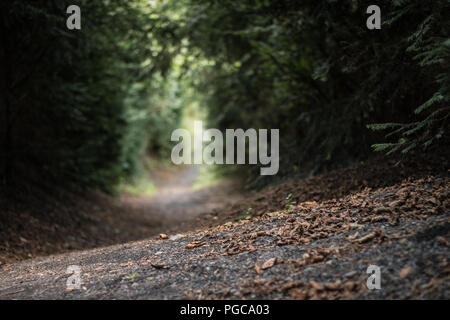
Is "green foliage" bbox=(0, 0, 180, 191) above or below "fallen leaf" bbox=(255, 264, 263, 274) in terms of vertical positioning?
above

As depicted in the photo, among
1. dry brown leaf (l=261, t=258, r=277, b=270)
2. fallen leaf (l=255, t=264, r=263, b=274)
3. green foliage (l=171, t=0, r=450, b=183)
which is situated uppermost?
green foliage (l=171, t=0, r=450, b=183)

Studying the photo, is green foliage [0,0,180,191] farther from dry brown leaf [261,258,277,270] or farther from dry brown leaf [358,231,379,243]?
dry brown leaf [358,231,379,243]

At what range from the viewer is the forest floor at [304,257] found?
2.44 meters

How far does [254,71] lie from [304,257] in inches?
241

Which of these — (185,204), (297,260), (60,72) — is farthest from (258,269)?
(185,204)

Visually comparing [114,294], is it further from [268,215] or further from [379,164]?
[379,164]

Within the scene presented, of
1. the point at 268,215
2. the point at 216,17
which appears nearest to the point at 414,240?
the point at 268,215

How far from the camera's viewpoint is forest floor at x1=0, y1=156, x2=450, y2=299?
2436mm

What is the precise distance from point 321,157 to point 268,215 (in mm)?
2305

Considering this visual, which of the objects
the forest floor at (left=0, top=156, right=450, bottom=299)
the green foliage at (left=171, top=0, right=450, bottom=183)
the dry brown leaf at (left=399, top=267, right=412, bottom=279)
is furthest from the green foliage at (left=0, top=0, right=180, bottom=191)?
the dry brown leaf at (left=399, top=267, right=412, bottom=279)

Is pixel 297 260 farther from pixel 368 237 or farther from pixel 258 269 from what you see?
pixel 368 237

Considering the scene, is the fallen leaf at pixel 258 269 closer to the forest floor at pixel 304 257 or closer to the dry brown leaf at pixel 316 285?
the forest floor at pixel 304 257

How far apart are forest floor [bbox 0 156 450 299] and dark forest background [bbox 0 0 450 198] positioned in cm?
56

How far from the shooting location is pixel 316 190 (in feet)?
16.3
